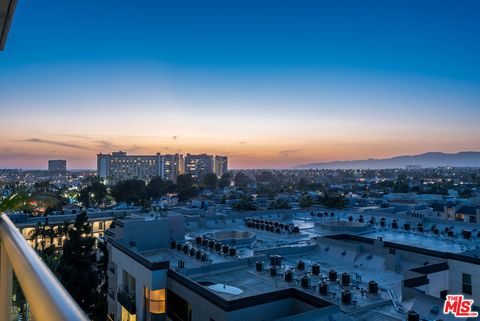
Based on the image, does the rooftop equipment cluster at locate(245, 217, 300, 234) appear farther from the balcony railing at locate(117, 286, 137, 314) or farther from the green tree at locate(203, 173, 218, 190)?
the green tree at locate(203, 173, 218, 190)

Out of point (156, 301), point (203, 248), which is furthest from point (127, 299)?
point (203, 248)

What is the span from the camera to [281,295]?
1151 cm

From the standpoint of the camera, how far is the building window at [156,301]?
1391cm

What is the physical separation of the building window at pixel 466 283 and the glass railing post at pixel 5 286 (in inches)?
671

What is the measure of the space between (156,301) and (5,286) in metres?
13.2

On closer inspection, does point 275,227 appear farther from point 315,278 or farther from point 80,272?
point 80,272

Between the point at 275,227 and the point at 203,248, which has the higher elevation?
the point at 275,227

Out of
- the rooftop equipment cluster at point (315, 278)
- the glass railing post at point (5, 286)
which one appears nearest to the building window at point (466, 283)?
the rooftop equipment cluster at point (315, 278)

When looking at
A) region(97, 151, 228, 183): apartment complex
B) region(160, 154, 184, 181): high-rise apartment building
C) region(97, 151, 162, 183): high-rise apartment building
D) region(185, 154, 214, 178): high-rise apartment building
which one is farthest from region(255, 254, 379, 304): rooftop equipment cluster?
region(185, 154, 214, 178): high-rise apartment building

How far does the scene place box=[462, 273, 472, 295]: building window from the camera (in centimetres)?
1505

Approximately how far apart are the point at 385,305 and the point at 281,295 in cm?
305

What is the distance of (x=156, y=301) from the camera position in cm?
1396

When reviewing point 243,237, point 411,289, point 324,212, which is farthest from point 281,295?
point 324,212

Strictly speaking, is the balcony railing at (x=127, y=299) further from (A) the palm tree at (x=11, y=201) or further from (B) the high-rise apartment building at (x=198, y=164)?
(B) the high-rise apartment building at (x=198, y=164)
